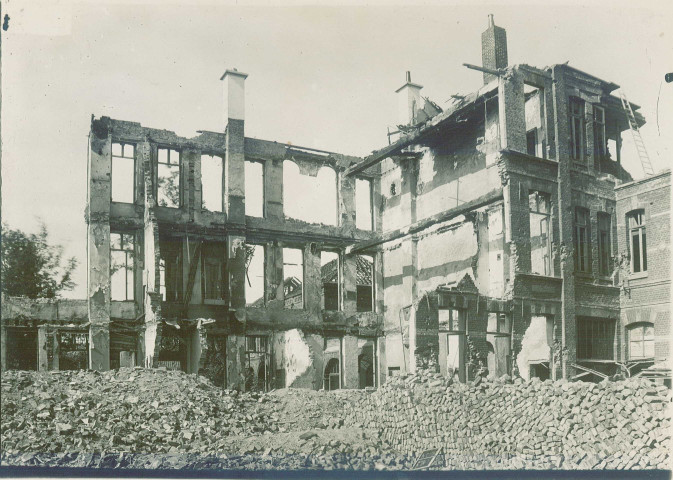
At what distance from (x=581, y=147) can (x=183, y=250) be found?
13.4 metres

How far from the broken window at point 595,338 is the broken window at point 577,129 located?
5163 millimetres

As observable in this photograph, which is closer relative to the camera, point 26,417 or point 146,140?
point 26,417

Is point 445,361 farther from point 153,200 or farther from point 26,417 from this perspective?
point 26,417

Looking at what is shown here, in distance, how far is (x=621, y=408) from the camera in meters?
12.7

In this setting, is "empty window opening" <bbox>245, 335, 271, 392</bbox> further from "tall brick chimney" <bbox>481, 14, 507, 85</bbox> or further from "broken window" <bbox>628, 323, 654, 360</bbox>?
"tall brick chimney" <bbox>481, 14, 507, 85</bbox>

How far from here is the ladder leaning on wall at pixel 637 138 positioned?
70.1 feet

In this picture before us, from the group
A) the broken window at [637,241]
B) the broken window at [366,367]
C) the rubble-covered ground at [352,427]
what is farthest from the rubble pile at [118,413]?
the broken window at [637,241]

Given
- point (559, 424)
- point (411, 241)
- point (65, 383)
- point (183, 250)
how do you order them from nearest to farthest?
1. point (559, 424)
2. point (65, 383)
3. point (183, 250)
4. point (411, 241)

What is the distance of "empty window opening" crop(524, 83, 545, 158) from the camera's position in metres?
21.7

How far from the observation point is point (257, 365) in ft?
104

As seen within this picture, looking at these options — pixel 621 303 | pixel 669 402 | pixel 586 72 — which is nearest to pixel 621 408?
pixel 669 402

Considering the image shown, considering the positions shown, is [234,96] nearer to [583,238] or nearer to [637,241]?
[583,238]

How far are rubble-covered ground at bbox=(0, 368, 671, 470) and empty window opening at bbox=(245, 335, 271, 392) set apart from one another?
7.25 metres

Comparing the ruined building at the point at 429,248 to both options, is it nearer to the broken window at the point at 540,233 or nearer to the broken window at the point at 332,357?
the broken window at the point at 540,233
